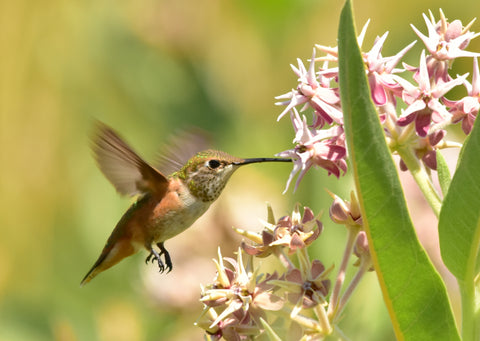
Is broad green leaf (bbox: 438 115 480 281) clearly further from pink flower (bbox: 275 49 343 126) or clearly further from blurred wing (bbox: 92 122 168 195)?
blurred wing (bbox: 92 122 168 195)

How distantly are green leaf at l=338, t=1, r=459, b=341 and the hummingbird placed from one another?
3.88ft

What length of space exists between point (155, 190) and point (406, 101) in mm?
1386

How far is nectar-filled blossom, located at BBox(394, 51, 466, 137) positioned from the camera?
1.50 metres

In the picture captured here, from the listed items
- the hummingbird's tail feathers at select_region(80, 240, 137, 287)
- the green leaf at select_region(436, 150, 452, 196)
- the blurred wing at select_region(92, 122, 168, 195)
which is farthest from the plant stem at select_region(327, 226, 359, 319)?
the hummingbird's tail feathers at select_region(80, 240, 137, 287)

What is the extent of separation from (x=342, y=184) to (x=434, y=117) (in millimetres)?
905

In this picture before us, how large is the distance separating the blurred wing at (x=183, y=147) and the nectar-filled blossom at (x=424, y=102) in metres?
1.45

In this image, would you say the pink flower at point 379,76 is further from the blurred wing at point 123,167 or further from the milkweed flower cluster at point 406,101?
the blurred wing at point 123,167

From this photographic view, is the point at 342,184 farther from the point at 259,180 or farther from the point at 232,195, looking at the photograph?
the point at 259,180

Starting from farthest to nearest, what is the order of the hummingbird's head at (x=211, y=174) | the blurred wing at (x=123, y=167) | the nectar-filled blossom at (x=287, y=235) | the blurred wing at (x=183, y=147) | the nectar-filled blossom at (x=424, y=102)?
1. the blurred wing at (x=183, y=147)
2. the hummingbird's head at (x=211, y=174)
3. the blurred wing at (x=123, y=167)
4. the nectar-filled blossom at (x=287, y=235)
5. the nectar-filled blossom at (x=424, y=102)

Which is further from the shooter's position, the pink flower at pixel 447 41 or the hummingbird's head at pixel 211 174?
the hummingbird's head at pixel 211 174

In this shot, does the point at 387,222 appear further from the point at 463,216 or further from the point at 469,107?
the point at 469,107

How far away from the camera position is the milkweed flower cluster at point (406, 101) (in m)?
1.52

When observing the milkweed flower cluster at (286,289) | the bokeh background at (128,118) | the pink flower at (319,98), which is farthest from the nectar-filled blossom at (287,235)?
the bokeh background at (128,118)

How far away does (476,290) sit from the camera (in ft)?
4.84
